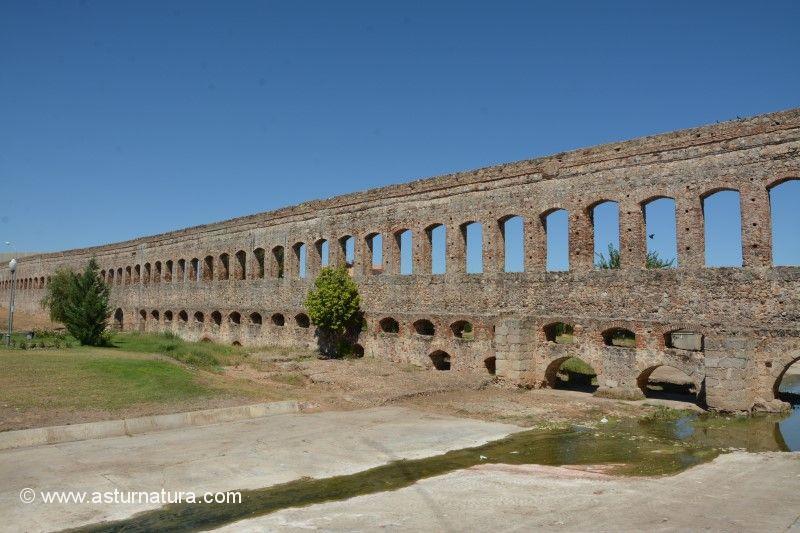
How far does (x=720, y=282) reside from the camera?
50.9 ft

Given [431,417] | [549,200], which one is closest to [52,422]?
[431,417]

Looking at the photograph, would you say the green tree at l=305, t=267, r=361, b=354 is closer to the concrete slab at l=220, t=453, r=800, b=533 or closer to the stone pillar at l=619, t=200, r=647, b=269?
the stone pillar at l=619, t=200, r=647, b=269

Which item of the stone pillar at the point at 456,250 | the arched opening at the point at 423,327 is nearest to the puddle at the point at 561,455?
the stone pillar at the point at 456,250

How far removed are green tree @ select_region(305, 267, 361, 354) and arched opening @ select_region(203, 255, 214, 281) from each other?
40.8ft

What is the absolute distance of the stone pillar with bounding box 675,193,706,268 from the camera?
16.2m

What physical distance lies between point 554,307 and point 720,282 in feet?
15.7

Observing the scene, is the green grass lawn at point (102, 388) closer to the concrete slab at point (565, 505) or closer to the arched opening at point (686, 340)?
the concrete slab at point (565, 505)

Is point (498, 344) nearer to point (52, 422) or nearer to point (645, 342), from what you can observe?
point (645, 342)

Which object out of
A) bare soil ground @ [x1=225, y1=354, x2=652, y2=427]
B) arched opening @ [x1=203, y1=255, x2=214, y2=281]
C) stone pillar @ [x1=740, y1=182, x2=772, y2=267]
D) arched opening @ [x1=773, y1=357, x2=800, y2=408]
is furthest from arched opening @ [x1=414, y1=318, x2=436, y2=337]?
arched opening @ [x1=203, y1=255, x2=214, y2=281]

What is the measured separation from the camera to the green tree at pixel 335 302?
952 inches

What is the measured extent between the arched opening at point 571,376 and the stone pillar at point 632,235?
11.0 feet

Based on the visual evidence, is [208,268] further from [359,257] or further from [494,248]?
[494,248]

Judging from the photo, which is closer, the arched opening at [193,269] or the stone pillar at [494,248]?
the stone pillar at [494,248]

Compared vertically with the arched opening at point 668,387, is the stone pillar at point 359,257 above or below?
above
